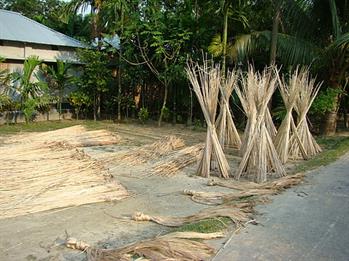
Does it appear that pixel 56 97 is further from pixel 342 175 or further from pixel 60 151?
pixel 342 175

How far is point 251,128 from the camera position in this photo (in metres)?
6.59

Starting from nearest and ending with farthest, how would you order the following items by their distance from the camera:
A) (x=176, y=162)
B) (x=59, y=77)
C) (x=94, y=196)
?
(x=94, y=196) → (x=176, y=162) → (x=59, y=77)

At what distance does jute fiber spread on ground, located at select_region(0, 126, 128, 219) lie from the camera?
4.60 m

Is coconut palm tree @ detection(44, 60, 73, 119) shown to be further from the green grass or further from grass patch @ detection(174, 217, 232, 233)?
grass patch @ detection(174, 217, 232, 233)

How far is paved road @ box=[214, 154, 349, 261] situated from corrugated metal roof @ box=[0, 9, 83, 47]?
427 inches

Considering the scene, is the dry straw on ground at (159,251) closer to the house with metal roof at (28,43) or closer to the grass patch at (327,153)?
the grass patch at (327,153)

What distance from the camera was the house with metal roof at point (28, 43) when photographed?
13418 millimetres

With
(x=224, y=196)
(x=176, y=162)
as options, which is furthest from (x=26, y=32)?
(x=224, y=196)

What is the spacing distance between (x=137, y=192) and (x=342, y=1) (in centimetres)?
895

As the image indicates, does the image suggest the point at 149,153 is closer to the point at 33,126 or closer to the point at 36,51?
the point at 33,126

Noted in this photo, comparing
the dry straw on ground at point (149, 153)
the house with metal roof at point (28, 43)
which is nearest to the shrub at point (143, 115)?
the house with metal roof at point (28, 43)

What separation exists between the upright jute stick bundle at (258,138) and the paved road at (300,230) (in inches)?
31.1

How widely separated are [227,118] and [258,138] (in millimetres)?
1808

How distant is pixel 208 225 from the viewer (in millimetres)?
3971
